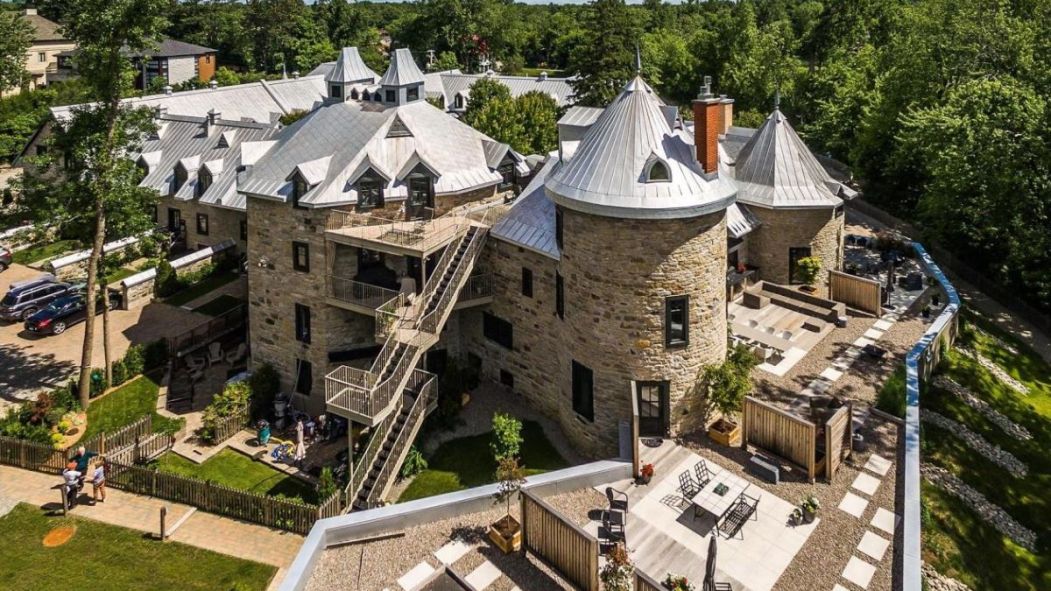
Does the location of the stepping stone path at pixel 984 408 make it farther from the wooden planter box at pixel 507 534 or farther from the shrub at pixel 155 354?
the shrub at pixel 155 354

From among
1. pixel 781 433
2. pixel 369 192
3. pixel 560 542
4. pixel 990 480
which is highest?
pixel 369 192

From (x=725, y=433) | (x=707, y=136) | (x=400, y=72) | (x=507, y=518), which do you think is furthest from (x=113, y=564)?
(x=707, y=136)

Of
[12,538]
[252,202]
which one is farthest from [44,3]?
[12,538]

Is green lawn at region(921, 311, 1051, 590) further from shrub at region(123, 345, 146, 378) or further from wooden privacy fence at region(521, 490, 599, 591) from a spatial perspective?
shrub at region(123, 345, 146, 378)

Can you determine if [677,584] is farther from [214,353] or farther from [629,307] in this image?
[214,353]

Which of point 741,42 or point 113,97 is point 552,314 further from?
point 741,42

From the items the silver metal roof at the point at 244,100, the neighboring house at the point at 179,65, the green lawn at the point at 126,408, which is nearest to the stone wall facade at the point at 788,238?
the green lawn at the point at 126,408

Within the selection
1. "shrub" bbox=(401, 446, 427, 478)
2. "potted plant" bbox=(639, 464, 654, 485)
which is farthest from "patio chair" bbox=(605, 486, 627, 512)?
"shrub" bbox=(401, 446, 427, 478)
